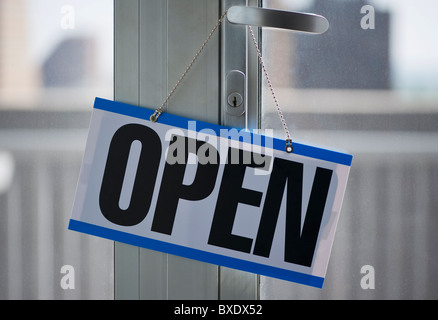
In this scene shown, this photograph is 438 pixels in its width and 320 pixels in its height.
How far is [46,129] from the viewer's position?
0.74 metres

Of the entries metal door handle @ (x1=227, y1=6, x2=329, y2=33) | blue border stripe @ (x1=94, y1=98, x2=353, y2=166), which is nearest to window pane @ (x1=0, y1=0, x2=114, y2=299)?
blue border stripe @ (x1=94, y1=98, x2=353, y2=166)

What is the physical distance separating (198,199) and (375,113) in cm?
32

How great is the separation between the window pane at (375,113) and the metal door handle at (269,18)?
0.07 meters

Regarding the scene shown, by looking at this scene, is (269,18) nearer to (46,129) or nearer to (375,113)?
(375,113)

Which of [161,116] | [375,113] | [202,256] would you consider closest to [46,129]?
[161,116]

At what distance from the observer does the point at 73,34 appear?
736 mm

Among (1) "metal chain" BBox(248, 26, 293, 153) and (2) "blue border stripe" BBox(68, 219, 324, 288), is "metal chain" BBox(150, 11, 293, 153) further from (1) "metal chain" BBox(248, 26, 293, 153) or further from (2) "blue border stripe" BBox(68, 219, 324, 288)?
(2) "blue border stripe" BBox(68, 219, 324, 288)

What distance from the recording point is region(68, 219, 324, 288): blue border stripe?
2.36 feet

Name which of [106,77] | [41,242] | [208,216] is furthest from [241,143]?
[41,242]

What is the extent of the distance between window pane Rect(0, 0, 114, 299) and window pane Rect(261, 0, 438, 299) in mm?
295

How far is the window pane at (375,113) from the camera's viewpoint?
73 centimetres

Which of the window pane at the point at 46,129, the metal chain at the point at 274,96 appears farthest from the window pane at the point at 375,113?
the window pane at the point at 46,129

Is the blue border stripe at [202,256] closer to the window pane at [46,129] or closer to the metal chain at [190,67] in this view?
the window pane at [46,129]
